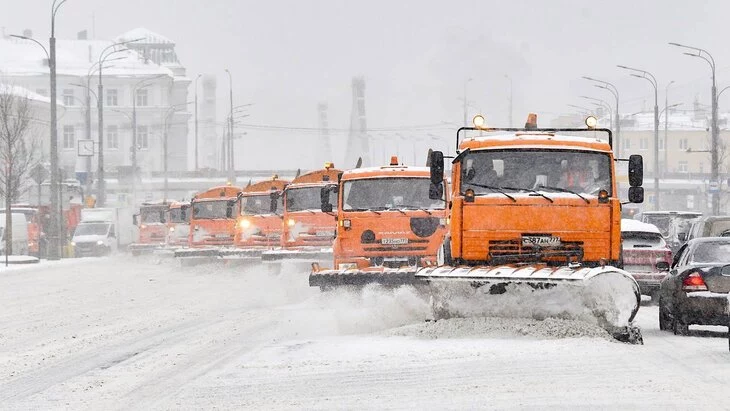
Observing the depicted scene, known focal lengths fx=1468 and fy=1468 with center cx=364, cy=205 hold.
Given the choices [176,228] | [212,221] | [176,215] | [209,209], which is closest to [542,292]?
[212,221]

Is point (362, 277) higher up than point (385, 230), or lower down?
lower down

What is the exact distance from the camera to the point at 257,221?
36.7 m

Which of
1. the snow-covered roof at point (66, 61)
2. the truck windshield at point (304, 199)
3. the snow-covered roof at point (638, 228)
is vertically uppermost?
the snow-covered roof at point (66, 61)

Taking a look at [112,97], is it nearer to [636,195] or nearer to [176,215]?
[176,215]

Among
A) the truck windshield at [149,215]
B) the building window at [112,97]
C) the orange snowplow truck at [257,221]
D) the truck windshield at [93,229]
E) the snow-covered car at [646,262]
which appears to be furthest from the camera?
the building window at [112,97]

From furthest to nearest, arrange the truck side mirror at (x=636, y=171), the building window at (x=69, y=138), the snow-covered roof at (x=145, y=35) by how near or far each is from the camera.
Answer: the snow-covered roof at (x=145, y=35) < the building window at (x=69, y=138) < the truck side mirror at (x=636, y=171)

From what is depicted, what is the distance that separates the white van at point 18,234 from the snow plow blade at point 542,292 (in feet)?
129

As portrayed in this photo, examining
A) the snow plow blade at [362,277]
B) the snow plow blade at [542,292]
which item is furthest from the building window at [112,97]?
the snow plow blade at [542,292]

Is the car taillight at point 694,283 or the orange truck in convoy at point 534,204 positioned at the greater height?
the orange truck in convoy at point 534,204

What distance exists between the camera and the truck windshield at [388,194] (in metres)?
23.5

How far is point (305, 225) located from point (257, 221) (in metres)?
6.48

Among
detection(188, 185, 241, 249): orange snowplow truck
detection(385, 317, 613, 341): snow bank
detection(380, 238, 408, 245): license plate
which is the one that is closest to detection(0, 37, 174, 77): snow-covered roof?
detection(188, 185, 241, 249): orange snowplow truck

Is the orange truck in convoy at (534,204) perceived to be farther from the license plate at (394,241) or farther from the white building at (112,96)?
the white building at (112,96)

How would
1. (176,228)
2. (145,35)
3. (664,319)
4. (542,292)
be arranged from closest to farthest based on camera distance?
(542,292)
(664,319)
(176,228)
(145,35)
